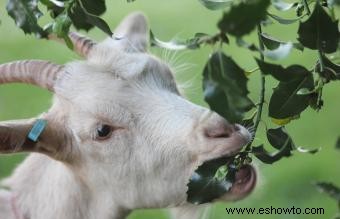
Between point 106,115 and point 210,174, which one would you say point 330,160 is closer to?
point 106,115

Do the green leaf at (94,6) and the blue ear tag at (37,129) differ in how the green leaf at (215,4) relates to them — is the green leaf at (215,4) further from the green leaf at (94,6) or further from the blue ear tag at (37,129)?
the blue ear tag at (37,129)

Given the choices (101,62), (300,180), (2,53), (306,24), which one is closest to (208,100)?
(306,24)

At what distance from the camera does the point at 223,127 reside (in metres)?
2.26

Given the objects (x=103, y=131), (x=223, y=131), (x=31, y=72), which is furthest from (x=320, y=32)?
(x=31, y=72)

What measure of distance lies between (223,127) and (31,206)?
1102 mm

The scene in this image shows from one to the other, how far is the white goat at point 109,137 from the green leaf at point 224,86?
126cm

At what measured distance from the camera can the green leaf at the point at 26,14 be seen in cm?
150

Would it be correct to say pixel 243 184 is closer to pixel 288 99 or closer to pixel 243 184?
pixel 243 184

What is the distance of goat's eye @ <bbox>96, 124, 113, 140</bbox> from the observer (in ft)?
8.78

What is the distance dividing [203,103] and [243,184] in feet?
10.2

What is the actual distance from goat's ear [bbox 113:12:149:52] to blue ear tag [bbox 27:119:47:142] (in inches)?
18.6

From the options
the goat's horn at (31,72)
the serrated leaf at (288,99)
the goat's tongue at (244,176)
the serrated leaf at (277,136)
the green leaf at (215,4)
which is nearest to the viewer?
the serrated leaf at (288,99)

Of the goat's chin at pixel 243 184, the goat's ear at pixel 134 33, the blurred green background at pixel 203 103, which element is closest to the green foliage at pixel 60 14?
the goat's chin at pixel 243 184

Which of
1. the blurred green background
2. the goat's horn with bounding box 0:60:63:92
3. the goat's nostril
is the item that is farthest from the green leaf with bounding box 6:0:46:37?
the blurred green background
